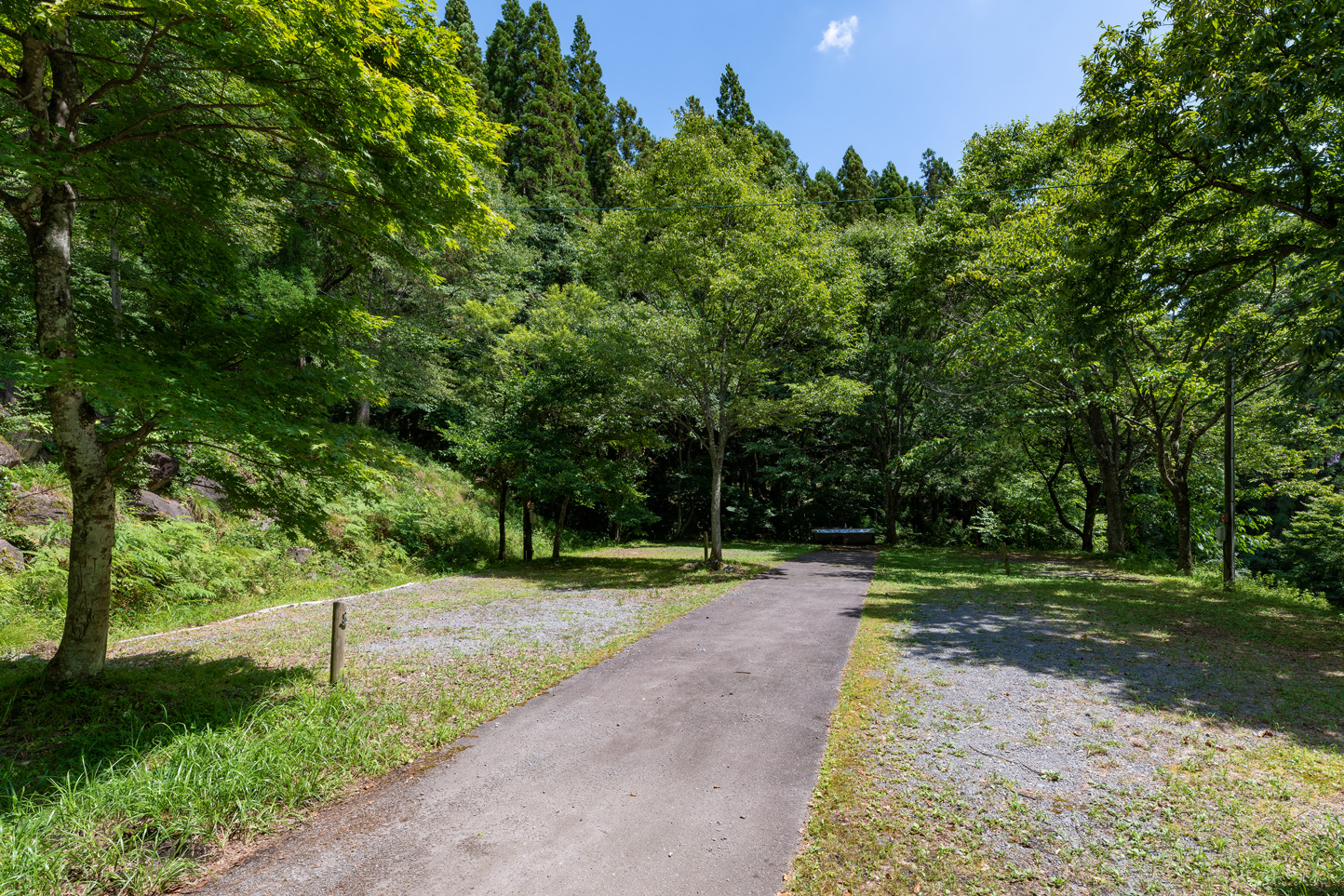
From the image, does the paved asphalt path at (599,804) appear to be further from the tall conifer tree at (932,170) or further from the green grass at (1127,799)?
the tall conifer tree at (932,170)

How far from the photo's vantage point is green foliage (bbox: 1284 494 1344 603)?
18500 mm

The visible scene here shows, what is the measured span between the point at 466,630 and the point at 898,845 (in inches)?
234

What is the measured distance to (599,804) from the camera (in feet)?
11.3

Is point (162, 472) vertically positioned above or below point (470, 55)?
below

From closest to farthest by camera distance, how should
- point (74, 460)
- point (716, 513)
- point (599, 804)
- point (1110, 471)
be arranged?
point (599, 804) → point (74, 460) → point (716, 513) → point (1110, 471)

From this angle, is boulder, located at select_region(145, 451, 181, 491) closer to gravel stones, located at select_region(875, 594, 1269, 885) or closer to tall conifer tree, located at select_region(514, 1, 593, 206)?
gravel stones, located at select_region(875, 594, 1269, 885)

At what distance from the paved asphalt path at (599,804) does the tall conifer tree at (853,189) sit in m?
33.4

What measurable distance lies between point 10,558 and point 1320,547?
111 feet

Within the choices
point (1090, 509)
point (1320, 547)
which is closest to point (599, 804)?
point (1090, 509)

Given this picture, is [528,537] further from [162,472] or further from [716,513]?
[162,472]

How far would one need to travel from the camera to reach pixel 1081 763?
3949 millimetres

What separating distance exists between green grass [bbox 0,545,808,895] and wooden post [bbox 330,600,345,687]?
15cm

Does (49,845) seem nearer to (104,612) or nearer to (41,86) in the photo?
(104,612)

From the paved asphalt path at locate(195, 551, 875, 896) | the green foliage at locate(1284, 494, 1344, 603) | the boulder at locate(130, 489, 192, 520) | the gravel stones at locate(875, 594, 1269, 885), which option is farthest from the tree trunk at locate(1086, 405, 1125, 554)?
the boulder at locate(130, 489, 192, 520)
